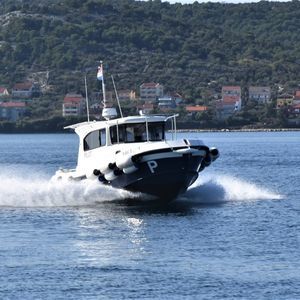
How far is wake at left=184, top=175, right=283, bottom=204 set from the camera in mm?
55188

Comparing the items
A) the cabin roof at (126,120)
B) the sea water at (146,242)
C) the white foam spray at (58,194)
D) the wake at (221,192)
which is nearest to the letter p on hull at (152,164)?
the sea water at (146,242)

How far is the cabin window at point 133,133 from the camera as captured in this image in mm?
51906

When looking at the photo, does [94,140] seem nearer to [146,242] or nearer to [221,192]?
[221,192]

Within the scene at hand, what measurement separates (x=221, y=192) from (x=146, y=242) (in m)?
14.3

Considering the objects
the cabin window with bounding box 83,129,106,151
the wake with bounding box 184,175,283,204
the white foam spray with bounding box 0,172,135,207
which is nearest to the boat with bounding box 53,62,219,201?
the cabin window with bounding box 83,129,106,151

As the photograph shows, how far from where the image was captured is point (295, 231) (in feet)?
147

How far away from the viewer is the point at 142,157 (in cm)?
4962

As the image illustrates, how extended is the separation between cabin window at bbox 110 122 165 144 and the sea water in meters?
2.02

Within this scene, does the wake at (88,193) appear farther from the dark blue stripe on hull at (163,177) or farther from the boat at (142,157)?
the dark blue stripe on hull at (163,177)

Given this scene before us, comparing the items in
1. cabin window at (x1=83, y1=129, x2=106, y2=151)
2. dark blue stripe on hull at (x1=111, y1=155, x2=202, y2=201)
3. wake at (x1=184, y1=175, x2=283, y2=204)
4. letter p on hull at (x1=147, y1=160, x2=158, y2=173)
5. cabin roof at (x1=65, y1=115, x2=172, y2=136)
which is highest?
cabin roof at (x1=65, y1=115, x2=172, y2=136)

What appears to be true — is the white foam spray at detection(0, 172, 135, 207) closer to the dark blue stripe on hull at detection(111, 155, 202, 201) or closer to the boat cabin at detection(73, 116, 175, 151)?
the dark blue stripe on hull at detection(111, 155, 202, 201)

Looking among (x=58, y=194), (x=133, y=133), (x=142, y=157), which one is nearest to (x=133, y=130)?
(x=133, y=133)

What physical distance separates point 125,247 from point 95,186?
1196 centimetres

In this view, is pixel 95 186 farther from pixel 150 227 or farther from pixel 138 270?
pixel 138 270
